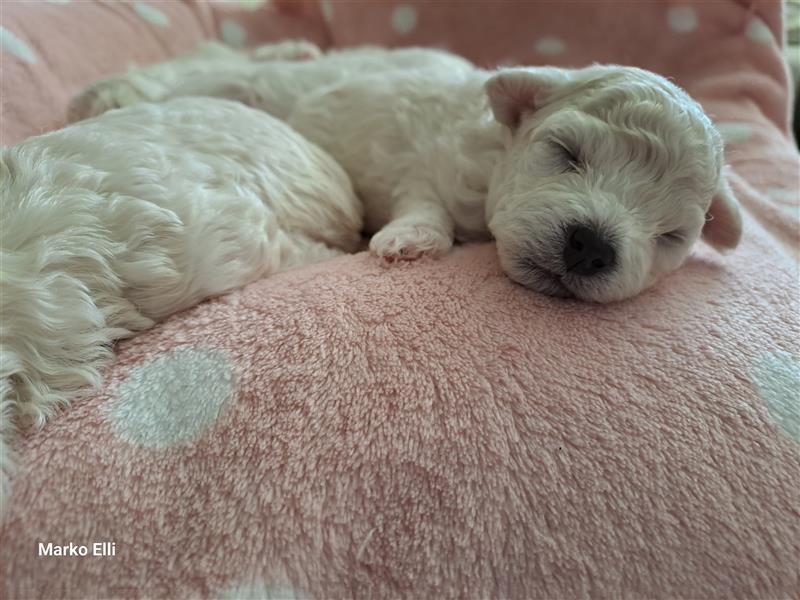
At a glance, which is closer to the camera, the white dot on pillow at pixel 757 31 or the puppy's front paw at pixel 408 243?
Result: the puppy's front paw at pixel 408 243

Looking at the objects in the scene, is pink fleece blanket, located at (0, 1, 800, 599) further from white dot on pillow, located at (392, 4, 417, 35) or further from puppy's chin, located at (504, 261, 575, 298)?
white dot on pillow, located at (392, 4, 417, 35)

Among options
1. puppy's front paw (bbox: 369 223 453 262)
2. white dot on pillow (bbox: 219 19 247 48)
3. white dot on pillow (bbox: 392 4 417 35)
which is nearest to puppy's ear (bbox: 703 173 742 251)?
puppy's front paw (bbox: 369 223 453 262)

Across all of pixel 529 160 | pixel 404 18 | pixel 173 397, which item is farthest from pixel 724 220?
pixel 404 18

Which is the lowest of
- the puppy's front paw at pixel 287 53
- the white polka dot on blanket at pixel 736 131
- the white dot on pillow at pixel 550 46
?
the white polka dot on blanket at pixel 736 131

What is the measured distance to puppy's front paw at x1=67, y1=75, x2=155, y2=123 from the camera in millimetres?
1363

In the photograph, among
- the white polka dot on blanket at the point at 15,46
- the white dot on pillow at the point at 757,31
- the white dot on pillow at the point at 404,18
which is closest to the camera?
the white polka dot on blanket at the point at 15,46

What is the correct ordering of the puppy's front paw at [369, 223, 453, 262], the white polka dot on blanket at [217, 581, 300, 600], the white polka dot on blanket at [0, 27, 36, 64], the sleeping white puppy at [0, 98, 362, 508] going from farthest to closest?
the white polka dot on blanket at [0, 27, 36, 64] < the puppy's front paw at [369, 223, 453, 262] < the sleeping white puppy at [0, 98, 362, 508] < the white polka dot on blanket at [217, 581, 300, 600]

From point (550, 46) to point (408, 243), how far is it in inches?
48.6

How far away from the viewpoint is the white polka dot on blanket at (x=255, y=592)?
1.96 feet

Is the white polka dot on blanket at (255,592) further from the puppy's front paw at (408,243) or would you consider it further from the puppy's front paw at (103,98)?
the puppy's front paw at (103,98)

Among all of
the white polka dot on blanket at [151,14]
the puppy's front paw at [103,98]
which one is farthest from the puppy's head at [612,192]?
the white polka dot on blanket at [151,14]

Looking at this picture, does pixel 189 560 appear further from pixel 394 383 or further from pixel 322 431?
pixel 394 383

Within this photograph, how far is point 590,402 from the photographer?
29.2 inches

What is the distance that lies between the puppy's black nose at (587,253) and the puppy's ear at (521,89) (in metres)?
0.31
